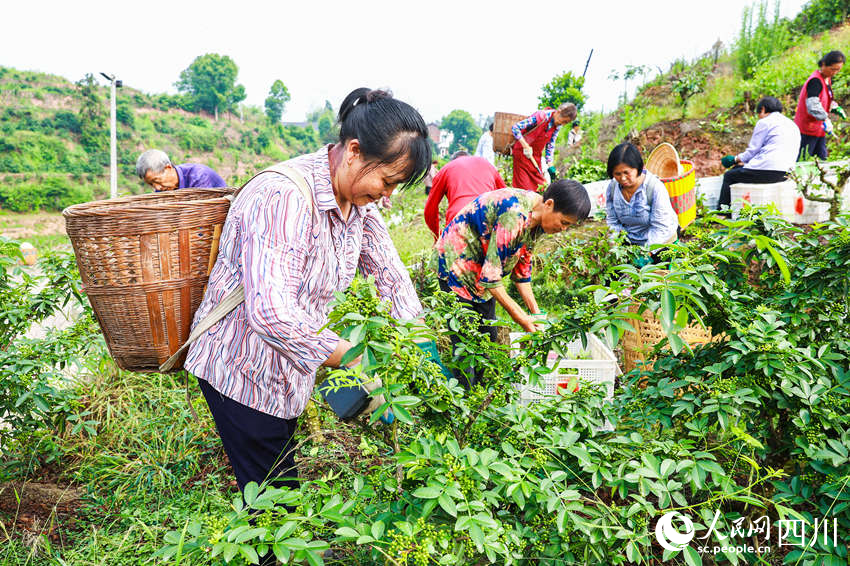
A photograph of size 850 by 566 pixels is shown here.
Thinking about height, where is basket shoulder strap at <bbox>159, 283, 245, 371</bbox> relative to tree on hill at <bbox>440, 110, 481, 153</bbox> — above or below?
below

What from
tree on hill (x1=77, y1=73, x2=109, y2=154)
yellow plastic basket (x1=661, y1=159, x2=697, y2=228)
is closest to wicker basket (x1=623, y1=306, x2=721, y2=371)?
yellow plastic basket (x1=661, y1=159, x2=697, y2=228)

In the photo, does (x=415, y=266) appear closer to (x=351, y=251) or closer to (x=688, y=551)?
(x=351, y=251)

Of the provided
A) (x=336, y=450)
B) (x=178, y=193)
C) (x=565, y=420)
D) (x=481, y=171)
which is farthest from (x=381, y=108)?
(x=481, y=171)

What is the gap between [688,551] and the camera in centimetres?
113

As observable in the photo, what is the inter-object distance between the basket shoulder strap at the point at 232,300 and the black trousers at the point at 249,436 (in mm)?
163

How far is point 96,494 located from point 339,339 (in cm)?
208

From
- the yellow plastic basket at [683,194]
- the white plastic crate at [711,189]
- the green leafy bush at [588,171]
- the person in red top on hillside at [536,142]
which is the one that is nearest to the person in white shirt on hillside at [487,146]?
the person in red top on hillside at [536,142]

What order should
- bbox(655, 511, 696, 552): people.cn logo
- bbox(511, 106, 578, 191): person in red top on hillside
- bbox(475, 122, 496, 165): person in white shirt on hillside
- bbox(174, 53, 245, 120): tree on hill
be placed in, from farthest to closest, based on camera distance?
bbox(174, 53, 245, 120): tree on hill, bbox(475, 122, 496, 165): person in white shirt on hillside, bbox(511, 106, 578, 191): person in red top on hillside, bbox(655, 511, 696, 552): people.cn logo

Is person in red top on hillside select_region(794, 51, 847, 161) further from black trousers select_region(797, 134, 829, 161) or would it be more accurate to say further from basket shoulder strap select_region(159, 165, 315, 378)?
basket shoulder strap select_region(159, 165, 315, 378)

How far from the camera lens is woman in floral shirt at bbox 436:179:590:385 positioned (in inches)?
98.0

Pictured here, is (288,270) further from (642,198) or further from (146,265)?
(642,198)

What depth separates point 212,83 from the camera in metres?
59.1

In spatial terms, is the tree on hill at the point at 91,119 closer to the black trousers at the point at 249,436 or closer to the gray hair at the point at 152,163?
the gray hair at the point at 152,163

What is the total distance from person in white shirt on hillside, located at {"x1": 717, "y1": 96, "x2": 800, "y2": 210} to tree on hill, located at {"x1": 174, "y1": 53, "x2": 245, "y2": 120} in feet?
196
